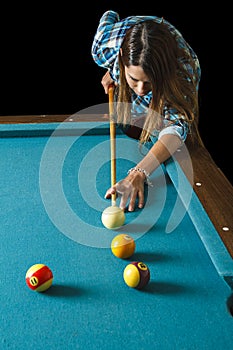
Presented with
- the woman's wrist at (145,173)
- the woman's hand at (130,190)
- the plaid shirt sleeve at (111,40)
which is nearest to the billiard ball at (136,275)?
the woman's hand at (130,190)

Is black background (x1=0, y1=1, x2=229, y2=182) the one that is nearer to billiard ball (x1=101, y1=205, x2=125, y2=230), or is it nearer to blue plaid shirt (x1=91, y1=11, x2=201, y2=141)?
blue plaid shirt (x1=91, y1=11, x2=201, y2=141)

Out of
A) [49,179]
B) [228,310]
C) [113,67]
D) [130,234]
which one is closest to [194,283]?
[228,310]

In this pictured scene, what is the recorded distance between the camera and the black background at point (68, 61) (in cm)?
386

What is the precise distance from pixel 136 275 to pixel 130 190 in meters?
0.65

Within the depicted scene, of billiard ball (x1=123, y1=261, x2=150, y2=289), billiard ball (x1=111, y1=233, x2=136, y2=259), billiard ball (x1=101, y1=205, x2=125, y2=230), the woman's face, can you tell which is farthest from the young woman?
billiard ball (x1=123, y1=261, x2=150, y2=289)

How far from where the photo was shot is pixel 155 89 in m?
2.63

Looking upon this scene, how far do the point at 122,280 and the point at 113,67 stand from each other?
1594 mm

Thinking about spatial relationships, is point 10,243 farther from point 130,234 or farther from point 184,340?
point 184,340

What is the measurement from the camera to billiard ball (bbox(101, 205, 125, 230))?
7.29ft

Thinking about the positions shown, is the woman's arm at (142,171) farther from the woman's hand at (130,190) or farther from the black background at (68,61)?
the black background at (68,61)

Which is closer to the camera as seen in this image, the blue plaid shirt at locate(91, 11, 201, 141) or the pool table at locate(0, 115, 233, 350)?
the pool table at locate(0, 115, 233, 350)

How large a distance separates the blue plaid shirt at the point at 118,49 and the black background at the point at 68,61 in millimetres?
658

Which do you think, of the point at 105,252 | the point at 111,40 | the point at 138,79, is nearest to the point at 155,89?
the point at 138,79

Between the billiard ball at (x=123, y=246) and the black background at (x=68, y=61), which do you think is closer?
the billiard ball at (x=123, y=246)
